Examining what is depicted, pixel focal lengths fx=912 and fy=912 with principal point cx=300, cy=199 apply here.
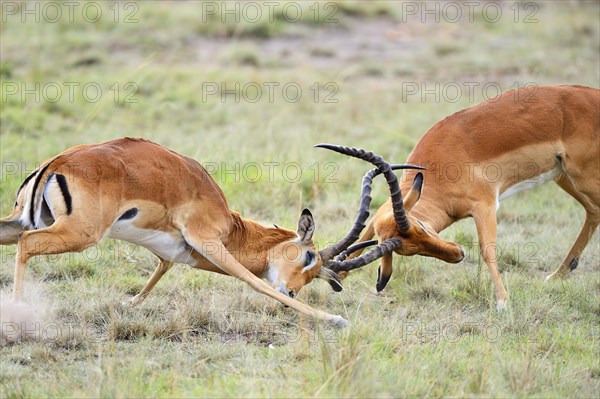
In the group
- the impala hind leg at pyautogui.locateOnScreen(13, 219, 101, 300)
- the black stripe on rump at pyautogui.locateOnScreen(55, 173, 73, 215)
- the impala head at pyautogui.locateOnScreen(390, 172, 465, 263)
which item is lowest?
the impala head at pyautogui.locateOnScreen(390, 172, 465, 263)

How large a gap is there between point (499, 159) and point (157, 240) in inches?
108

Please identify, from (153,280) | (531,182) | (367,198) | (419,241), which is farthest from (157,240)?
(531,182)

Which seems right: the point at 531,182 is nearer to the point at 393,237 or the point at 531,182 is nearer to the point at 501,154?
the point at 501,154

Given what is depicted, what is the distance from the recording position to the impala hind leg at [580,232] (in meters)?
7.36

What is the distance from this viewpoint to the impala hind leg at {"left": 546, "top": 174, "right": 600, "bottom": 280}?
24.1ft

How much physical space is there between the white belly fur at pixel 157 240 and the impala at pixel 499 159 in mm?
1353

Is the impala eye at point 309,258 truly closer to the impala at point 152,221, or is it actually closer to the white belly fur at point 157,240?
the impala at point 152,221

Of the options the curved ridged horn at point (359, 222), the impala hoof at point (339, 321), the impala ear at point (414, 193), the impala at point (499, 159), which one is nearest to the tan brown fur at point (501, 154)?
the impala at point (499, 159)

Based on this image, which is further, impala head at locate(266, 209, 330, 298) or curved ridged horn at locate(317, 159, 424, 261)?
impala head at locate(266, 209, 330, 298)

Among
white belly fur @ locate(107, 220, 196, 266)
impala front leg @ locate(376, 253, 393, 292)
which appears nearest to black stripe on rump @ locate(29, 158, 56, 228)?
white belly fur @ locate(107, 220, 196, 266)

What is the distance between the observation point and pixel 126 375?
4.75m

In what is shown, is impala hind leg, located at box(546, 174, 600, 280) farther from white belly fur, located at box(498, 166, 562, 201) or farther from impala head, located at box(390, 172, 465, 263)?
impala head, located at box(390, 172, 465, 263)

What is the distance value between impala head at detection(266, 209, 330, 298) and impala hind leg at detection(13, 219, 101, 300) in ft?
4.73

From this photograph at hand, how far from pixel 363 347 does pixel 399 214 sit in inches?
47.6
